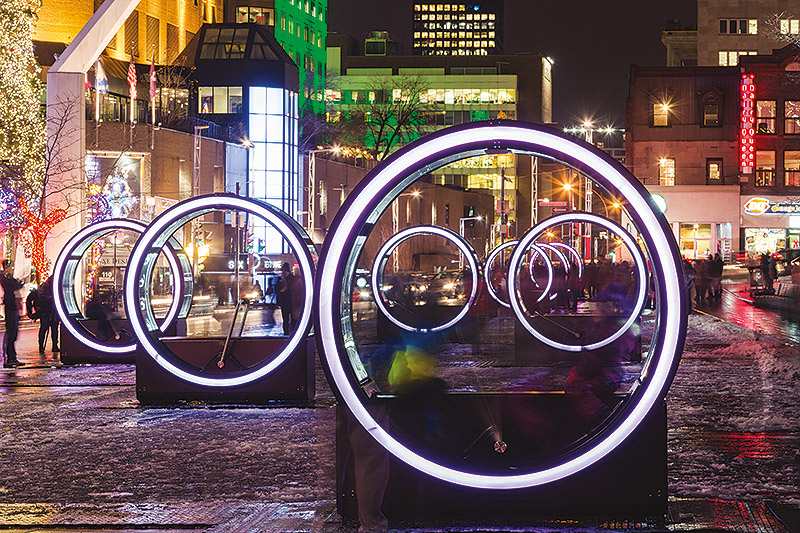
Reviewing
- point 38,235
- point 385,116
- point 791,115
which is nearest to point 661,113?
point 791,115

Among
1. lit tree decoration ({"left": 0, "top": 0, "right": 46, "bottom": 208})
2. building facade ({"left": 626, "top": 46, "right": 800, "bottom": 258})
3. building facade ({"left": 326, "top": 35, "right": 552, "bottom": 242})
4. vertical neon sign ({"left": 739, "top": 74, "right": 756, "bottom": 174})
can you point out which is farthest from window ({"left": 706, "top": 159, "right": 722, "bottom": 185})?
building facade ({"left": 326, "top": 35, "right": 552, "bottom": 242})

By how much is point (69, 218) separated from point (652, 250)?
1848cm

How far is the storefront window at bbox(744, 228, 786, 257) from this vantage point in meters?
63.0

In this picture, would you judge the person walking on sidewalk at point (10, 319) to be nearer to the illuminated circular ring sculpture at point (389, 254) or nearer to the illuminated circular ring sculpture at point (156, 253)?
the illuminated circular ring sculpture at point (156, 253)

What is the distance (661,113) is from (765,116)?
693 cm

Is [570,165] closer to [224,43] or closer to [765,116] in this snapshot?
[224,43]

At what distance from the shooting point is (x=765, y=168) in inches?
2498

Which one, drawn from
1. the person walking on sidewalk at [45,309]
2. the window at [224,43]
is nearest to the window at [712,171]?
the window at [224,43]

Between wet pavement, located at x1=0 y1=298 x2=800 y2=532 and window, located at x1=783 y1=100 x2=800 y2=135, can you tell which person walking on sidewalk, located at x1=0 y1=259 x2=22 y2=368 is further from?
window, located at x1=783 y1=100 x2=800 y2=135

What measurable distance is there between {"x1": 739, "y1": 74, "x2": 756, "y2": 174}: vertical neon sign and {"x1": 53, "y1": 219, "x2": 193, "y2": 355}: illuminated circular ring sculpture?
49.8m

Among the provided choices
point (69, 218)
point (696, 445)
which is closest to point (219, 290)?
point (69, 218)

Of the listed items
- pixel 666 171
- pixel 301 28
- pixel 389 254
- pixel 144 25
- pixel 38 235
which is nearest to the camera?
pixel 389 254

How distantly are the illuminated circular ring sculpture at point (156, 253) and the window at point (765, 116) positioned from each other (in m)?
56.8

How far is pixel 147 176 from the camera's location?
4862 centimetres
